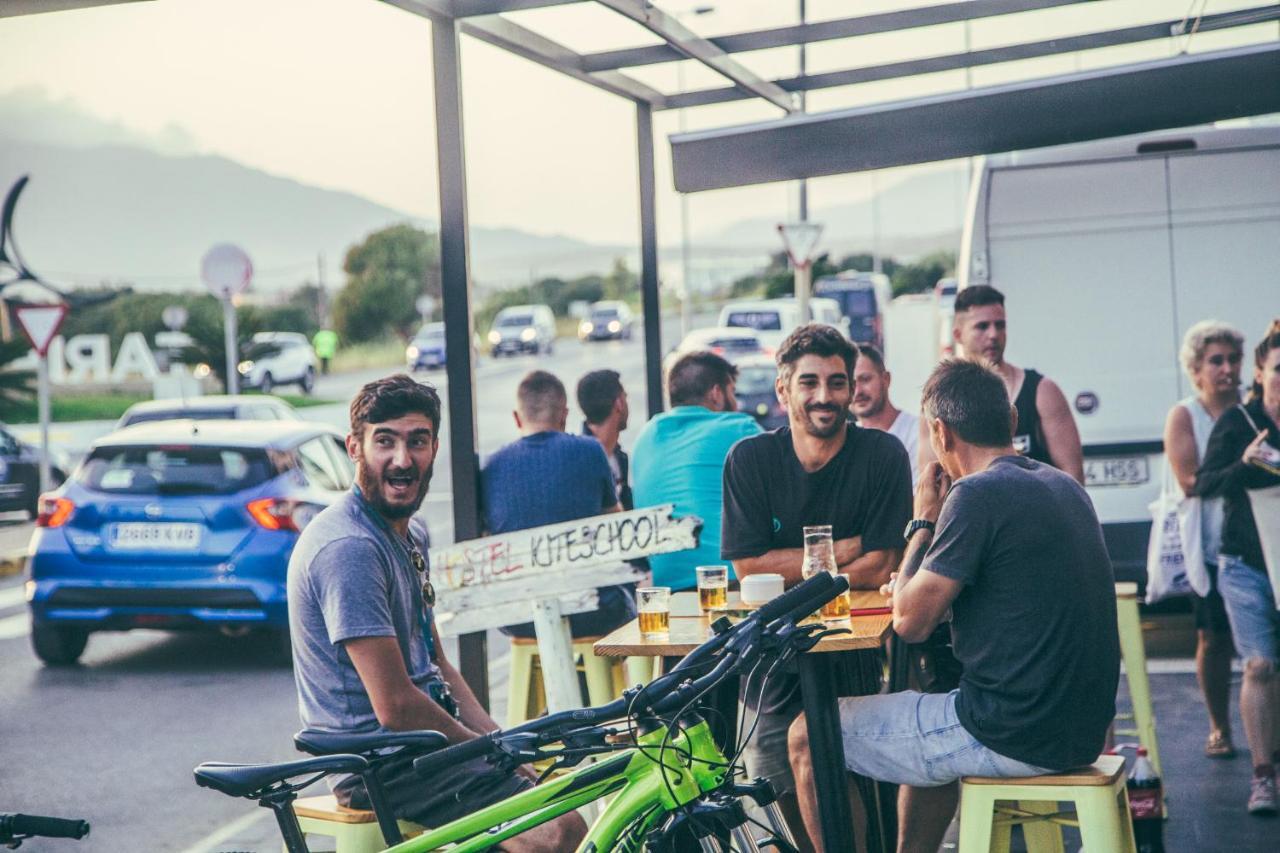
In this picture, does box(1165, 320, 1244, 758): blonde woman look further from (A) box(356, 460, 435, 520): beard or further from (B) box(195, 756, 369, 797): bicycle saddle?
(B) box(195, 756, 369, 797): bicycle saddle

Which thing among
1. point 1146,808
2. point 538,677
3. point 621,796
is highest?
point 621,796

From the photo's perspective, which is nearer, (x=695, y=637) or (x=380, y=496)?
(x=380, y=496)

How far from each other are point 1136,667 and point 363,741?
12.0ft

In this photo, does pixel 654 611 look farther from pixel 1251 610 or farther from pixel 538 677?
pixel 1251 610

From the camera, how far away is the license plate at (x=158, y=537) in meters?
9.77

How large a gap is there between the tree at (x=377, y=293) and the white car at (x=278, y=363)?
1228 inches

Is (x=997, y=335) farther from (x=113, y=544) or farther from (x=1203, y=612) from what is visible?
(x=113, y=544)

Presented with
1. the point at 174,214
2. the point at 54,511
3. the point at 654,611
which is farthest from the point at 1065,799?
the point at 174,214

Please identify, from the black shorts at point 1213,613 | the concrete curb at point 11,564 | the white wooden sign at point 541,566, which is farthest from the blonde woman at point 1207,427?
the concrete curb at point 11,564

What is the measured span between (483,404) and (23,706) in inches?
1358

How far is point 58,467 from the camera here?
69.6 feet

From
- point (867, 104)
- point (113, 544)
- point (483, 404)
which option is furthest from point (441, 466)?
point (867, 104)

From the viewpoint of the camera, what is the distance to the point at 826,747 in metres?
4.04

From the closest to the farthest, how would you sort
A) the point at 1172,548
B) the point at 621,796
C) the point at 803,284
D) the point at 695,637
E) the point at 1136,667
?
the point at 621,796
the point at 695,637
the point at 1136,667
the point at 1172,548
the point at 803,284
